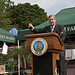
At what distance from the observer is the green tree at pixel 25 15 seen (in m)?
28.5

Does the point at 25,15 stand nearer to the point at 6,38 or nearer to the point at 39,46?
the point at 6,38

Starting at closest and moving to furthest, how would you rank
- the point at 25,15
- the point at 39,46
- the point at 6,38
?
the point at 39,46, the point at 6,38, the point at 25,15

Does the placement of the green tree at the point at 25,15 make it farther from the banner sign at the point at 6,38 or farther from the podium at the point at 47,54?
the podium at the point at 47,54

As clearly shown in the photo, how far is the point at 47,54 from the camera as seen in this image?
233 centimetres

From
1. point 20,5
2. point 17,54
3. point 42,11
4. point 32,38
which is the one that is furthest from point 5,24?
point 32,38

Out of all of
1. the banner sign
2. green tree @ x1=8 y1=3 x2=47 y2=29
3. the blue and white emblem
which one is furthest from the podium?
green tree @ x1=8 y1=3 x2=47 y2=29

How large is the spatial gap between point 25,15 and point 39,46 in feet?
88.4

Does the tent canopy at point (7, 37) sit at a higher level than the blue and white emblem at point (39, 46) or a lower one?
higher

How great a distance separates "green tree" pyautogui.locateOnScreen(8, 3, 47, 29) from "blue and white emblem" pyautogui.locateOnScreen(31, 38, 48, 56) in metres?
25.7

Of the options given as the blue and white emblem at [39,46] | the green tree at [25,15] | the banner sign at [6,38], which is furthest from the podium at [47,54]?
the green tree at [25,15]

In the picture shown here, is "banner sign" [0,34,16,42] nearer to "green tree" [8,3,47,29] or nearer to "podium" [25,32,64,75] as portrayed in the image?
"podium" [25,32,64,75]

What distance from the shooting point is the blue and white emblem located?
2.28 metres

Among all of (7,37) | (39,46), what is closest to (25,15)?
(7,37)

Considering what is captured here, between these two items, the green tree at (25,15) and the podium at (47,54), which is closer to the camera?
the podium at (47,54)
